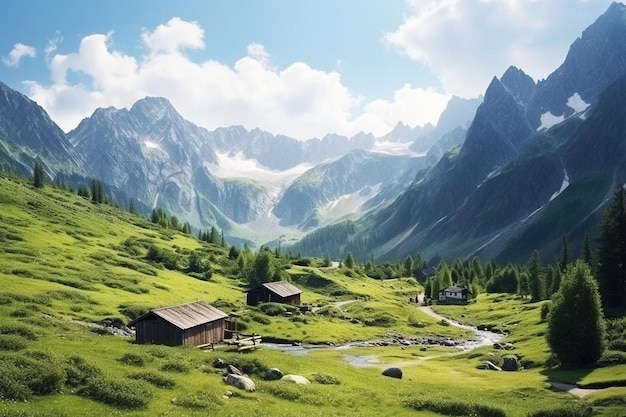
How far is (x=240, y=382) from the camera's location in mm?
43656

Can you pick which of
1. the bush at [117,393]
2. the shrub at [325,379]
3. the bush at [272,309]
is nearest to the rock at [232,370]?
the shrub at [325,379]

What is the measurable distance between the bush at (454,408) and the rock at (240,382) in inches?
512

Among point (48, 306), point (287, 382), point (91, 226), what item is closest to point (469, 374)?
point (287, 382)

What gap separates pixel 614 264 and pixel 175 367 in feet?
262

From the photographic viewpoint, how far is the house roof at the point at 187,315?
215 feet

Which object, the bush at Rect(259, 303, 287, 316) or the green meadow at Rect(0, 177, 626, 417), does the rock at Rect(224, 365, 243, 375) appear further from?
the bush at Rect(259, 303, 287, 316)

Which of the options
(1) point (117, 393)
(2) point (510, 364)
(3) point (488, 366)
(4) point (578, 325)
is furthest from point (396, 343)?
(1) point (117, 393)

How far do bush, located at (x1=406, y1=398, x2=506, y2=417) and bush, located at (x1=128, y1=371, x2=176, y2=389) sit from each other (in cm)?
1931

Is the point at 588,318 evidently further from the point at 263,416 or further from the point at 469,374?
the point at 263,416

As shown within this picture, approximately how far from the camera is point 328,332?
10144 cm

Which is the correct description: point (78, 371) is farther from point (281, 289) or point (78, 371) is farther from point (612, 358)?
point (281, 289)

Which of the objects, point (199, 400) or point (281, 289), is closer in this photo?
point (199, 400)

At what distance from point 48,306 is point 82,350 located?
29746 millimetres

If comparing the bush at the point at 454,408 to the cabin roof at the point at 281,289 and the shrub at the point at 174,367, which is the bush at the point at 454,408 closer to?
the shrub at the point at 174,367
